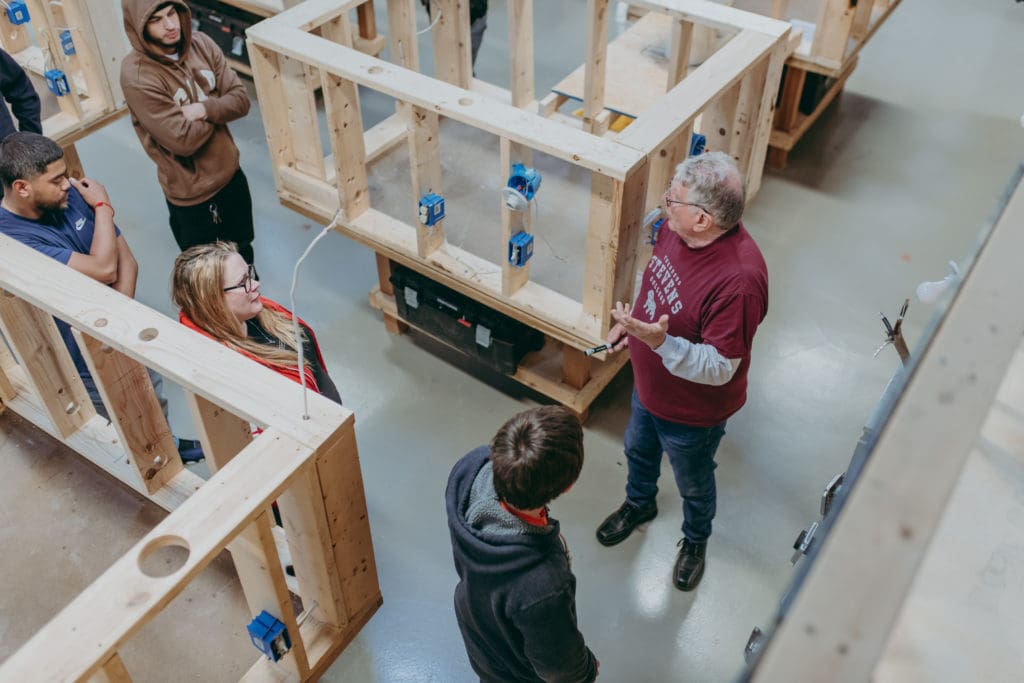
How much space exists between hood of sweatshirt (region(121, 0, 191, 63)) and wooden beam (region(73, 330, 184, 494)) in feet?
4.61

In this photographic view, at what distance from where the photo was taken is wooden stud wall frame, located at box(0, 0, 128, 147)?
11.9 feet

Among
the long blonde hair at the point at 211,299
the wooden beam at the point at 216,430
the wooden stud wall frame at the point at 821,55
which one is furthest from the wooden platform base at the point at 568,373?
the wooden stud wall frame at the point at 821,55

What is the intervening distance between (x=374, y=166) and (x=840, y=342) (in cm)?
232

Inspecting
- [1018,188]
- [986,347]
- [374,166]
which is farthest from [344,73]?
[986,347]

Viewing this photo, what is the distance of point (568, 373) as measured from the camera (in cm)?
353

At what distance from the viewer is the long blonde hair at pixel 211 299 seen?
7.98 feet

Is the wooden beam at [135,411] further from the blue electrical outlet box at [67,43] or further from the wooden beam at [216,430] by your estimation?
the blue electrical outlet box at [67,43]

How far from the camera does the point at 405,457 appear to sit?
3.55 metres

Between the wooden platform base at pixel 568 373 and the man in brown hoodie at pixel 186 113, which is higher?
the man in brown hoodie at pixel 186 113

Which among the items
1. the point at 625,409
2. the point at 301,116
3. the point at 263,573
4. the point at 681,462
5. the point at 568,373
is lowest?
the point at 625,409

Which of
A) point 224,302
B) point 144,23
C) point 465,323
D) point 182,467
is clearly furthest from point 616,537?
point 144,23

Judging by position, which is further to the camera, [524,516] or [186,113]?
[186,113]

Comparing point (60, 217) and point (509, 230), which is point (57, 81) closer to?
point (60, 217)

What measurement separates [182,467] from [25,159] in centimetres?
109
